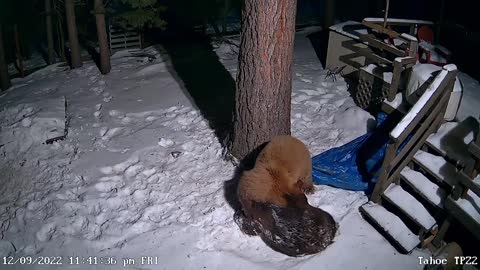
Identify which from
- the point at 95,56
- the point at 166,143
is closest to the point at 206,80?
the point at 166,143

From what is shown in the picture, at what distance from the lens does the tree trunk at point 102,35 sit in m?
9.70

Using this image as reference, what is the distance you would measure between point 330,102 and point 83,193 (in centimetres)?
453

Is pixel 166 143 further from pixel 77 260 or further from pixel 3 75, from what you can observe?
pixel 3 75

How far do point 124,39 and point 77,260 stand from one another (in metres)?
8.74

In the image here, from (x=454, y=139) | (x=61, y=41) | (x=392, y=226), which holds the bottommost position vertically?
(x=392, y=226)

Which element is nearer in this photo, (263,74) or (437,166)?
(437,166)

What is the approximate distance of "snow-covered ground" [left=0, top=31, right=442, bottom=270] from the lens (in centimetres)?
486

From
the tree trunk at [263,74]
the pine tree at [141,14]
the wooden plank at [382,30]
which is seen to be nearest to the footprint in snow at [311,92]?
the wooden plank at [382,30]

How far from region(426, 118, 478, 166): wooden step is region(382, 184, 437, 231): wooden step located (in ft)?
2.32

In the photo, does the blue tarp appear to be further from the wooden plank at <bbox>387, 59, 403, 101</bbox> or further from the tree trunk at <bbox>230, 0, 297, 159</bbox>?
the tree trunk at <bbox>230, 0, 297, 159</bbox>

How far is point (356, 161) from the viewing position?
600 centimetres

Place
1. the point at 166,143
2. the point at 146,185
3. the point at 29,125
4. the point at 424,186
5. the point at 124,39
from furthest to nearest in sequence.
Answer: the point at 124,39
the point at 29,125
the point at 166,143
the point at 146,185
the point at 424,186

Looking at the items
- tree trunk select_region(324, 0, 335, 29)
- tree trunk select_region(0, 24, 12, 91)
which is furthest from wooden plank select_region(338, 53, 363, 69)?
tree trunk select_region(0, 24, 12, 91)

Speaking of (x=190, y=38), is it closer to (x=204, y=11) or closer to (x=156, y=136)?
(x=204, y=11)
